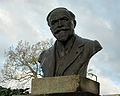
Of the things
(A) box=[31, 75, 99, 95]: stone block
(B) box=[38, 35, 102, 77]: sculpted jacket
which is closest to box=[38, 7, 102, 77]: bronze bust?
(B) box=[38, 35, 102, 77]: sculpted jacket

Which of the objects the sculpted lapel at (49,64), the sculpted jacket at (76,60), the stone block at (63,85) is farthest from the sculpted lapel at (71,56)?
the stone block at (63,85)

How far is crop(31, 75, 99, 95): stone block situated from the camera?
4.20 meters

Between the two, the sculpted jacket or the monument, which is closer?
the monument

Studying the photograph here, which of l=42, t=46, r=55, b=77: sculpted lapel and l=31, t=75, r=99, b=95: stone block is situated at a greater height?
l=42, t=46, r=55, b=77: sculpted lapel

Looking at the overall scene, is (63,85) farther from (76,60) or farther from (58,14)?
(58,14)

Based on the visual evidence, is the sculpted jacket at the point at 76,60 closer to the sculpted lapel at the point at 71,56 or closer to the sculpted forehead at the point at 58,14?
the sculpted lapel at the point at 71,56

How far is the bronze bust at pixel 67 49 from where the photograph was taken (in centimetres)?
484

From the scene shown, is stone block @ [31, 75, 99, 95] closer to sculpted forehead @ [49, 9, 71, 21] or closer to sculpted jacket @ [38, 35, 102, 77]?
sculpted jacket @ [38, 35, 102, 77]

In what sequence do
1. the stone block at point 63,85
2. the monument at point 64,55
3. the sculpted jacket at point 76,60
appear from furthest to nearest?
the sculpted jacket at point 76,60
the monument at point 64,55
the stone block at point 63,85

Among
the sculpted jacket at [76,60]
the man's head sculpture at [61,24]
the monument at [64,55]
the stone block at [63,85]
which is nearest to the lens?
the stone block at [63,85]

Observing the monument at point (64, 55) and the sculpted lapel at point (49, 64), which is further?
the sculpted lapel at point (49, 64)

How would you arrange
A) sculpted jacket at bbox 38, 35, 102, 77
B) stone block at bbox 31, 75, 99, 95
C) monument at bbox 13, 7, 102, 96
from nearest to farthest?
stone block at bbox 31, 75, 99, 95
monument at bbox 13, 7, 102, 96
sculpted jacket at bbox 38, 35, 102, 77

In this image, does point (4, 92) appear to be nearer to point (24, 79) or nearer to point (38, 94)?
point (38, 94)

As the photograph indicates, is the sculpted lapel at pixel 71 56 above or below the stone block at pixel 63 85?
above
